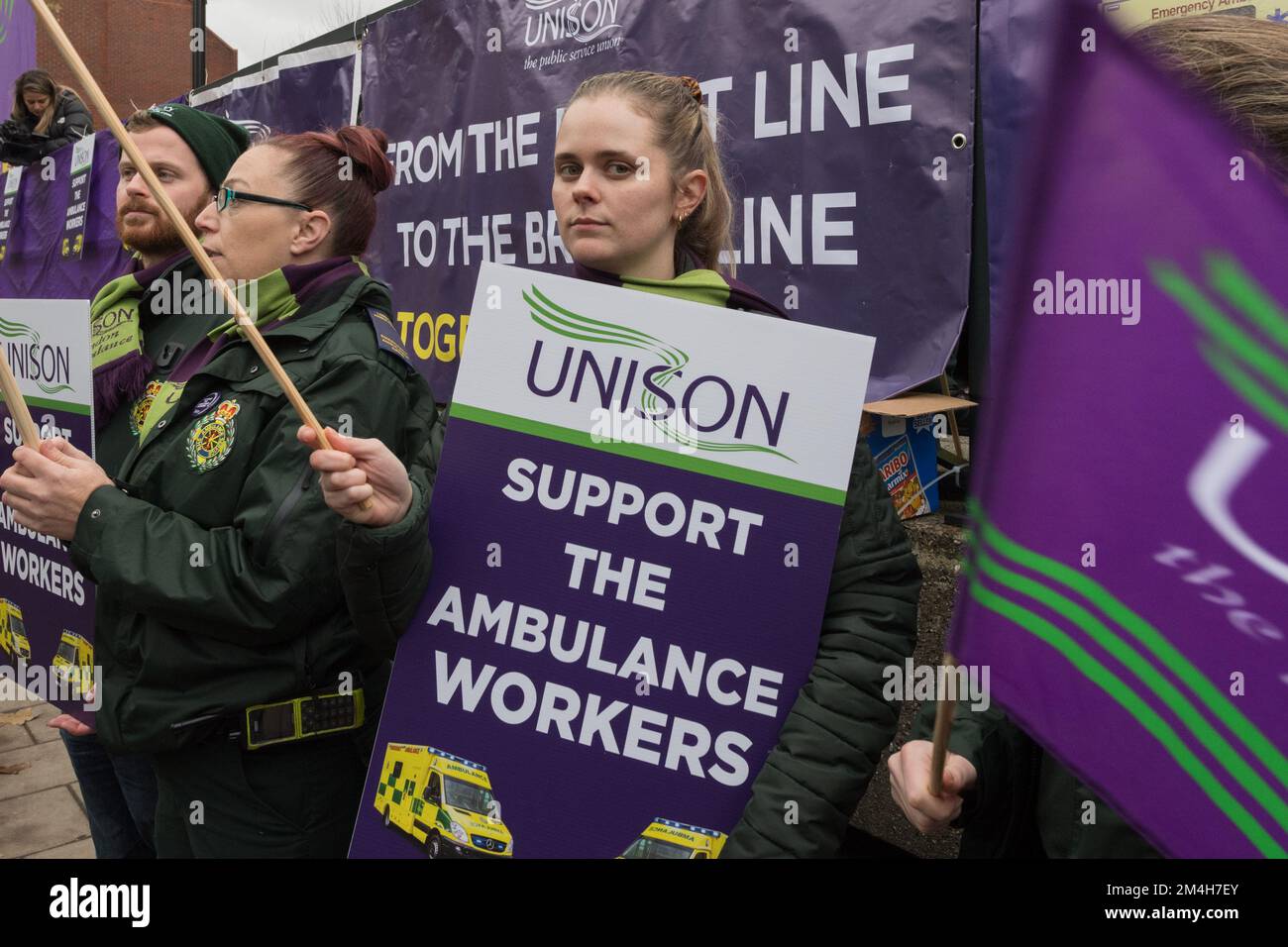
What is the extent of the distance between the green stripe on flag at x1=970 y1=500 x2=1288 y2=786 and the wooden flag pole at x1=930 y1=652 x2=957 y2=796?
0.14 metres

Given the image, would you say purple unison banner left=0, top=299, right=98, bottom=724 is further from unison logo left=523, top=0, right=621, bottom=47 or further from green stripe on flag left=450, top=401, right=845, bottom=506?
unison logo left=523, top=0, right=621, bottom=47

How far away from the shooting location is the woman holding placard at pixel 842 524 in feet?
4.23

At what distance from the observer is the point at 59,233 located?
5.53 meters

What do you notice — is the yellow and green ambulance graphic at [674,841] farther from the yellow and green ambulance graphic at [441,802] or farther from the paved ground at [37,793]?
the paved ground at [37,793]

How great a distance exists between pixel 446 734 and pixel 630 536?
15.5 inches

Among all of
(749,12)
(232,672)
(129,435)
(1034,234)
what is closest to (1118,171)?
(1034,234)

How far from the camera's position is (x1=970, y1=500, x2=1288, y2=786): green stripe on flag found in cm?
83

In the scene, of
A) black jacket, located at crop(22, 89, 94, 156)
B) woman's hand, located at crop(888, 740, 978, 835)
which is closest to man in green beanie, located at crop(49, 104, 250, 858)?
woman's hand, located at crop(888, 740, 978, 835)

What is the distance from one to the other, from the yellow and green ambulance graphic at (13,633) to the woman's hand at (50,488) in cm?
63

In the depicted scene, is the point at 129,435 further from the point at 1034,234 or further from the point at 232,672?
the point at 1034,234

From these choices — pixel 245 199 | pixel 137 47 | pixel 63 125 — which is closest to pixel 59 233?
pixel 63 125

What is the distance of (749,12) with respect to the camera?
2.77 meters

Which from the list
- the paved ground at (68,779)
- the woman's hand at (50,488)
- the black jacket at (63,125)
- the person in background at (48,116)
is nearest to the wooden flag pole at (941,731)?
the woman's hand at (50,488)
